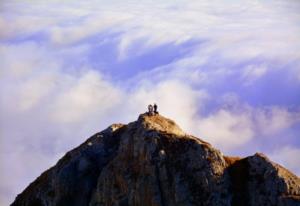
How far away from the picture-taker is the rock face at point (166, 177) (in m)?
78.8

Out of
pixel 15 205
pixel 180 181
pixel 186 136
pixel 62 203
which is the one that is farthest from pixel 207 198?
pixel 15 205

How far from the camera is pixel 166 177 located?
80312 millimetres

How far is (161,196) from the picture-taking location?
261ft

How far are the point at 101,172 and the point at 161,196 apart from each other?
942 centimetres

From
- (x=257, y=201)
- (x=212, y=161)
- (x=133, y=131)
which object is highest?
(x=133, y=131)

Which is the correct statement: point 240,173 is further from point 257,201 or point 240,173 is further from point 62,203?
point 62,203

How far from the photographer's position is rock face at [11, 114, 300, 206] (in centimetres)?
7875

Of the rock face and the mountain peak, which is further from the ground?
the mountain peak

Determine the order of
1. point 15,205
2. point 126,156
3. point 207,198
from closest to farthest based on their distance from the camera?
point 207,198 < point 126,156 < point 15,205

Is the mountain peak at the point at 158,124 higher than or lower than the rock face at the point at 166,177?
higher

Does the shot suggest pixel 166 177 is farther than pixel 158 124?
No

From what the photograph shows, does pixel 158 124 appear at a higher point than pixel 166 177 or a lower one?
higher

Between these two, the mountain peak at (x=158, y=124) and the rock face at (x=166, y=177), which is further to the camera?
the mountain peak at (x=158, y=124)

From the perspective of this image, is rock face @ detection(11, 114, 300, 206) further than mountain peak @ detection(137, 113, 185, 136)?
No
